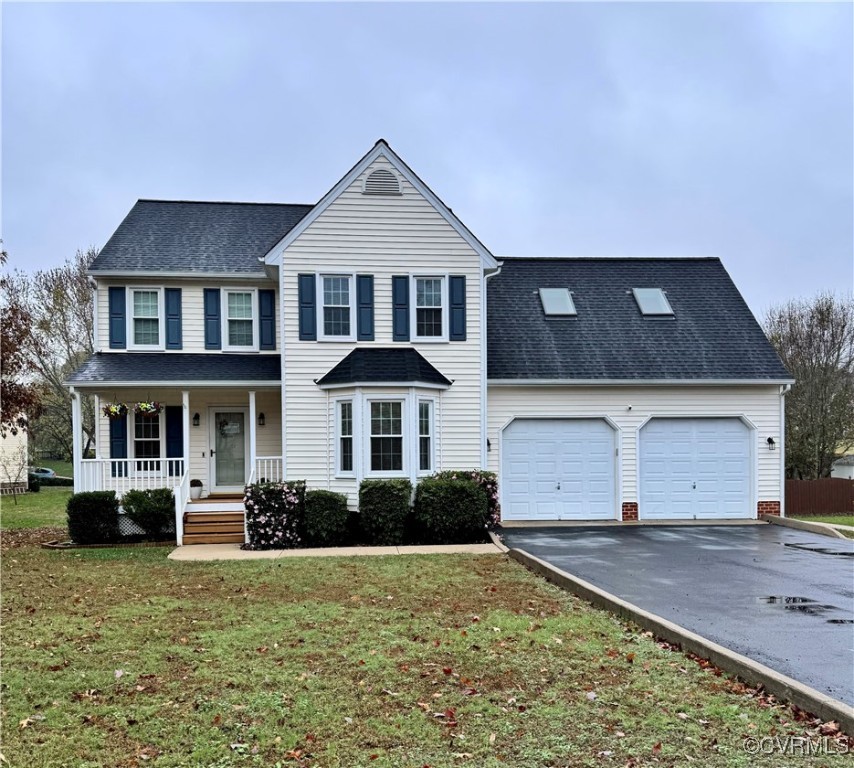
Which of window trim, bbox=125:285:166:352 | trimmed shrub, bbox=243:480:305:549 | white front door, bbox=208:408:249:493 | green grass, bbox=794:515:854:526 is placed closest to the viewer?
trimmed shrub, bbox=243:480:305:549

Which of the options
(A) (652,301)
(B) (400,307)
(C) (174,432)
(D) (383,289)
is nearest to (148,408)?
(C) (174,432)

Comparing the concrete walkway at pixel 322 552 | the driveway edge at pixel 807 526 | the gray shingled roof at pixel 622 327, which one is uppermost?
the gray shingled roof at pixel 622 327

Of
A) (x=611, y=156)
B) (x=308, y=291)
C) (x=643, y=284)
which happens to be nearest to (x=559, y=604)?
(x=308, y=291)

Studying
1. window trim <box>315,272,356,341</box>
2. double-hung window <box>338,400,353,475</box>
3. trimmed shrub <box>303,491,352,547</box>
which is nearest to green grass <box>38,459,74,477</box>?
window trim <box>315,272,356,341</box>

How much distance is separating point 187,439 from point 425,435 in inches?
212

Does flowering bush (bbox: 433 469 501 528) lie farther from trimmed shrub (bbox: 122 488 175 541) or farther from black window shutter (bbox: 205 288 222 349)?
black window shutter (bbox: 205 288 222 349)

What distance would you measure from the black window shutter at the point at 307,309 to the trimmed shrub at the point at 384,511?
3705 millimetres

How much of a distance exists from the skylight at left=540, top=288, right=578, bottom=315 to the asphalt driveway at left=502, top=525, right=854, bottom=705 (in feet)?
19.4

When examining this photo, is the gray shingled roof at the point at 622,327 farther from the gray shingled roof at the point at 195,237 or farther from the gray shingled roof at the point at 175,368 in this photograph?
the gray shingled roof at the point at 195,237

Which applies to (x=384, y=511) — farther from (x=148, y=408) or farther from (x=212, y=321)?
(x=212, y=321)

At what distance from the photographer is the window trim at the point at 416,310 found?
51.6 feet

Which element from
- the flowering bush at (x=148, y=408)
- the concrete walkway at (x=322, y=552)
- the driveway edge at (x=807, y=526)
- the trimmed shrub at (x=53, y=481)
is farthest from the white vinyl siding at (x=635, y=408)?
the trimmed shrub at (x=53, y=481)

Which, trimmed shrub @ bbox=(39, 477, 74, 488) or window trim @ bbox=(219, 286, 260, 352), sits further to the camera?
trimmed shrub @ bbox=(39, 477, 74, 488)

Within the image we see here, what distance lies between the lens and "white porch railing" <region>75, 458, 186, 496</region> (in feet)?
49.4
